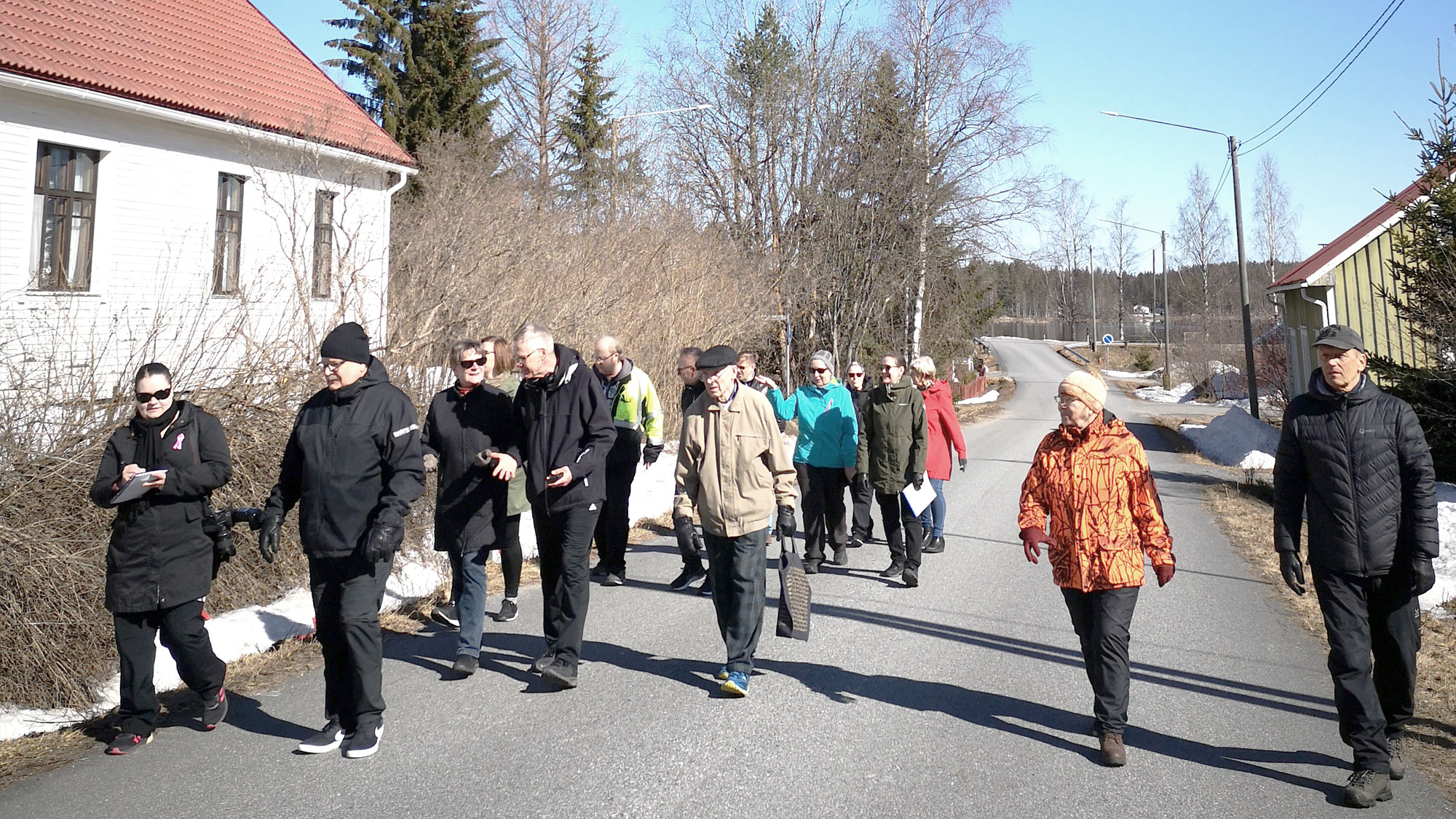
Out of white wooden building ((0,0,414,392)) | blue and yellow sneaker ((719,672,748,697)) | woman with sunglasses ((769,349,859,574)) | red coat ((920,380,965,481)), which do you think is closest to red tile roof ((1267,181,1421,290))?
red coat ((920,380,965,481))

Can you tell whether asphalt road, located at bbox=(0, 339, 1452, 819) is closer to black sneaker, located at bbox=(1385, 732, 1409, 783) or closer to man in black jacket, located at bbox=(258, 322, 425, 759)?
black sneaker, located at bbox=(1385, 732, 1409, 783)

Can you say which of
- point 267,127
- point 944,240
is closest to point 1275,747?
point 267,127

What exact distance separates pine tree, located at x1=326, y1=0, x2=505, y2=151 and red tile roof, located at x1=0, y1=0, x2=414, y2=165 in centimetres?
617

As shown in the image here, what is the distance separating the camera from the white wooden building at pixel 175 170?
34.6 ft

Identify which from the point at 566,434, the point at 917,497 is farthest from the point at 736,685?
the point at 917,497

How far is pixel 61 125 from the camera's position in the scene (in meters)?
14.2

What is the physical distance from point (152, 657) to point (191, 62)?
14975mm

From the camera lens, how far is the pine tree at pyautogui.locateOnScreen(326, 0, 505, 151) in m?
26.9

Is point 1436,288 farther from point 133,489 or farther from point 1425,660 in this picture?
point 133,489

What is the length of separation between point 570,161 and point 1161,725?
114 ft

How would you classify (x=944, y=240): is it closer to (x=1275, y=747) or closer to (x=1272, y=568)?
(x=1272, y=568)

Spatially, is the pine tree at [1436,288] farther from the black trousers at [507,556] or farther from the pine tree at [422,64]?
the pine tree at [422,64]

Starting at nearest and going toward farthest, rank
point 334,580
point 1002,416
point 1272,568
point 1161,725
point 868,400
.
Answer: point 334,580 < point 1161,725 < point 868,400 < point 1272,568 < point 1002,416

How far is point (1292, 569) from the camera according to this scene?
4.73 meters
